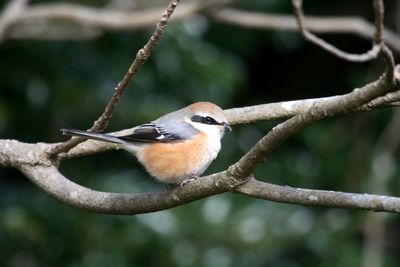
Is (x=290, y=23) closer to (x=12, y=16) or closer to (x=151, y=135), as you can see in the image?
(x=12, y=16)

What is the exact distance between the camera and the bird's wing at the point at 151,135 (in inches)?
129

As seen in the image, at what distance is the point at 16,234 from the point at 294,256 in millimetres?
2090

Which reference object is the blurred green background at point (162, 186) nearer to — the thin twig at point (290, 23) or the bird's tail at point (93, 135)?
the thin twig at point (290, 23)

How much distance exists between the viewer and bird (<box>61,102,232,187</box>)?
324 cm

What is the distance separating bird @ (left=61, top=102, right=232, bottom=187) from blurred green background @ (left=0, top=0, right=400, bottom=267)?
1946 millimetres

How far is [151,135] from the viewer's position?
11.0 feet

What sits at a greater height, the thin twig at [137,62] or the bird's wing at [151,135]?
the thin twig at [137,62]

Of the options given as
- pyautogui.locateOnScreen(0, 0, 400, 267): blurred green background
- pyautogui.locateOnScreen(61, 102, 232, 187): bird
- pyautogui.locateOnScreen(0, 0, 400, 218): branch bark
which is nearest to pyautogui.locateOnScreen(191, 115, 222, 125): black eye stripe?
pyautogui.locateOnScreen(61, 102, 232, 187): bird

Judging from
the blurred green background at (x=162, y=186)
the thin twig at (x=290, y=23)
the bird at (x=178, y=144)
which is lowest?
the blurred green background at (x=162, y=186)

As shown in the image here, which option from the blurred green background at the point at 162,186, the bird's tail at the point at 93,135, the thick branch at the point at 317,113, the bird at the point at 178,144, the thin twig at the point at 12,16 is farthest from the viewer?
the blurred green background at the point at 162,186

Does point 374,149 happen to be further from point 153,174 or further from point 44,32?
point 153,174

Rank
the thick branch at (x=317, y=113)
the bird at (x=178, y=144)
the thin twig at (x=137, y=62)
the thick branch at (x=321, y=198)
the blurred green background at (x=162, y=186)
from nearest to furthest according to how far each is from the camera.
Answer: the thick branch at (x=317, y=113) → the thick branch at (x=321, y=198) → the thin twig at (x=137, y=62) → the bird at (x=178, y=144) → the blurred green background at (x=162, y=186)

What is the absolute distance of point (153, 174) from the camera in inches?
130

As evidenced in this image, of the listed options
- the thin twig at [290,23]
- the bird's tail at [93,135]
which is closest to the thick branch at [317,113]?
the bird's tail at [93,135]
